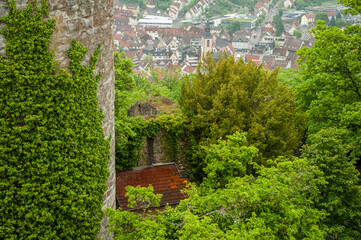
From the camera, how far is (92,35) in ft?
18.3

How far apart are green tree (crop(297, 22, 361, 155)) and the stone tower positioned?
23.4ft

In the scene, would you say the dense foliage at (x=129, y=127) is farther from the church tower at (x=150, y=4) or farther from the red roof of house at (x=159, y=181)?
the church tower at (x=150, y=4)

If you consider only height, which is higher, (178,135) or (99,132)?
(99,132)

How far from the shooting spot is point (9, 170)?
5.14m

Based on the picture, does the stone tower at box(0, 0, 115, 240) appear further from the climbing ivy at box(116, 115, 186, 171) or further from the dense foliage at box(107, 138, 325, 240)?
the climbing ivy at box(116, 115, 186, 171)

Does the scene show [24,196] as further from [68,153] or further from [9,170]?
[68,153]

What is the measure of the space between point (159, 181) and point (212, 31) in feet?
277

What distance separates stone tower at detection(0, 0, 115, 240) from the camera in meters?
5.01

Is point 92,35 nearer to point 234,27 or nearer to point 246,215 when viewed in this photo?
point 246,215

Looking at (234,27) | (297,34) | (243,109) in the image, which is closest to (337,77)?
(243,109)

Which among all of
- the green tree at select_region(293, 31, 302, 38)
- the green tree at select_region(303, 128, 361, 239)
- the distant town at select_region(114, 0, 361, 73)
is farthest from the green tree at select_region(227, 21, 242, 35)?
the green tree at select_region(303, 128, 361, 239)

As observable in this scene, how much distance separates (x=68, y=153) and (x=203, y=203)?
268 cm

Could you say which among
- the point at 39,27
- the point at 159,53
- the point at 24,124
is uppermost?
the point at 39,27

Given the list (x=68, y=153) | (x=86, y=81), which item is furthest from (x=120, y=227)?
(x=86, y=81)
